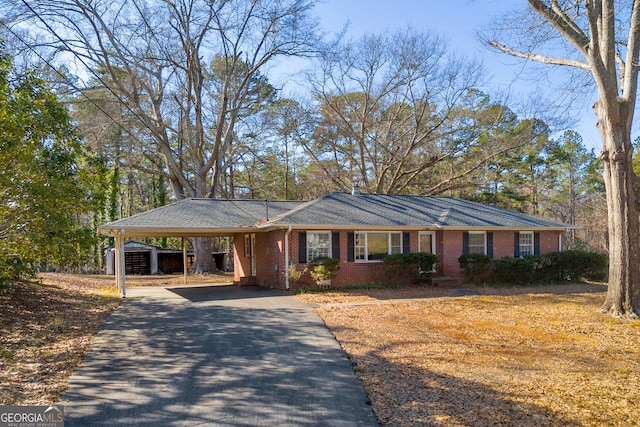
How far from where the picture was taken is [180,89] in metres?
25.8

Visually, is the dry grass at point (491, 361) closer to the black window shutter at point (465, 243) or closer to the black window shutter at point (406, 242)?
the black window shutter at point (406, 242)

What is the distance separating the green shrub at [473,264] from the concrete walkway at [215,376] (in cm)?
927

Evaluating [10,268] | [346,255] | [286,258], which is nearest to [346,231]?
[346,255]

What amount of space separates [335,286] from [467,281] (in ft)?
18.2

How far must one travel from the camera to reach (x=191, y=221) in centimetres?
1623

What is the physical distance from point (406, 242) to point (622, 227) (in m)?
8.01

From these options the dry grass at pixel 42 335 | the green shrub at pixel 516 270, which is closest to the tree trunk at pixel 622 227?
the green shrub at pixel 516 270

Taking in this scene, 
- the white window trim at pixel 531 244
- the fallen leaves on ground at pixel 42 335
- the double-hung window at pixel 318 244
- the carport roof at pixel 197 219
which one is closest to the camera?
the fallen leaves on ground at pixel 42 335

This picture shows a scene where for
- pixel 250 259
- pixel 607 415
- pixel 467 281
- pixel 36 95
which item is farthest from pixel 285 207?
pixel 607 415

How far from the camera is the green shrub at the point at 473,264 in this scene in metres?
17.8

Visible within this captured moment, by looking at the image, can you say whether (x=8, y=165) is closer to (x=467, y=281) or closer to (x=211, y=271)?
(x=467, y=281)

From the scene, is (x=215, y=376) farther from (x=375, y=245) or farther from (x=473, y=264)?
(x=473, y=264)

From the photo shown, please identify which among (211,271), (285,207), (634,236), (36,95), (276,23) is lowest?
(211,271)

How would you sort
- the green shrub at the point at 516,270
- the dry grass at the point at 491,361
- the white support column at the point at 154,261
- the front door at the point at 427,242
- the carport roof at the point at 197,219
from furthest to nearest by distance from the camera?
1. the white support column at the point at 154,261
2. the front door at the point at 427,242
3. the green shrub at the point at 516,270
4. the carport roof at the point at 197,219
5. the dry grass at the point at 491,361
